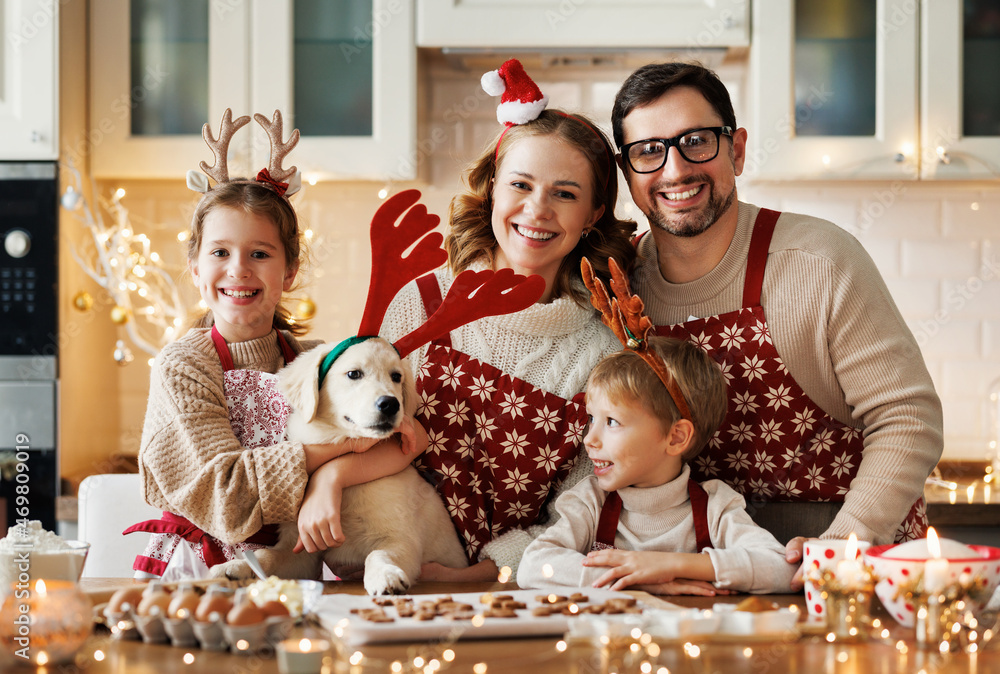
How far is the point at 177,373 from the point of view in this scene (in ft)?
4.05

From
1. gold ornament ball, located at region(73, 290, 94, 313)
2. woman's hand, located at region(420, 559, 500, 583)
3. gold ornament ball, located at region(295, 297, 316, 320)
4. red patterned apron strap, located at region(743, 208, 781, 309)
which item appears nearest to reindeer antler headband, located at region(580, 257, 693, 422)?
red patterned apron strap, located at region(743, 208, 781, 309)

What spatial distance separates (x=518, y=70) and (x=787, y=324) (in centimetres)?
58

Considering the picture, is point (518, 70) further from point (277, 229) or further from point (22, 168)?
point (22, 168)

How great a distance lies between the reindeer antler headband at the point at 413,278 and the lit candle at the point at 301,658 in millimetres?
507

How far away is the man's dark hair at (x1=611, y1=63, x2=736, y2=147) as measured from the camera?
1380mm

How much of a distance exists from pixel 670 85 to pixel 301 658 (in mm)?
1007

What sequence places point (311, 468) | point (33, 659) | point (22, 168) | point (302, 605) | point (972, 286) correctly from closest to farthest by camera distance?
point (33, 659), point (302, 605), point (311, 468), point (22, 168), point (972, 286)

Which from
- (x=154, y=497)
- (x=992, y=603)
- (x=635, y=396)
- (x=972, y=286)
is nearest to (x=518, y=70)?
(x=635, y=396)

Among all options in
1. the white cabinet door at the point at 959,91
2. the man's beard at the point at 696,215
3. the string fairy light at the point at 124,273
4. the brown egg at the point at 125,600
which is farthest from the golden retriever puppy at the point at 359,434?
the white cabinet door at the point at 959,91

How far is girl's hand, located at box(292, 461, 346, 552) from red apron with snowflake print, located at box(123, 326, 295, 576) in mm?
129

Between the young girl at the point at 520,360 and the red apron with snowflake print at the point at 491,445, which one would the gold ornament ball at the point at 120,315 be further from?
the red apron with snowflake print at the point at 491,445

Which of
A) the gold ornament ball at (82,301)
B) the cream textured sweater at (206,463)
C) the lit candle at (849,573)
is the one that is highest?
the gold ornament ball at (82,301)

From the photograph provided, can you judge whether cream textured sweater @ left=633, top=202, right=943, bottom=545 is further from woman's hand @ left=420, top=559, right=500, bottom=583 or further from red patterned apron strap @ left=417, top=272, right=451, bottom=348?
woman's hand @ left=420, top=559, right=500, bottom=583

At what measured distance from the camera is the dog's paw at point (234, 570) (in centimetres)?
113
